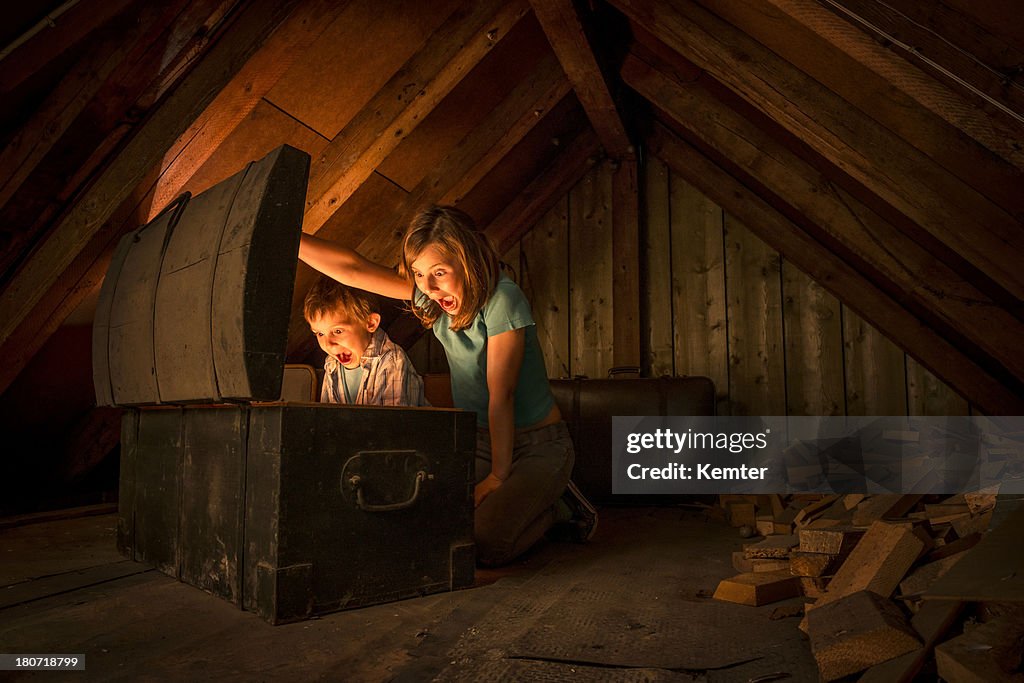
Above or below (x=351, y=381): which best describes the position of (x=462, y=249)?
above

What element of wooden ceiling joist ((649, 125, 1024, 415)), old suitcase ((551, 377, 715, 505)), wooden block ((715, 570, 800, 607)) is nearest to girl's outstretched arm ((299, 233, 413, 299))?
wooden block ((715, 570, 800, 607))

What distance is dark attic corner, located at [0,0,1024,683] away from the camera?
1.30 metres

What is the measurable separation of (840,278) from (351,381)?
2.54 metres

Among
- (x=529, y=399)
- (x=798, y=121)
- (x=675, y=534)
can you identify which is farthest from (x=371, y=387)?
(x=798, y=121)

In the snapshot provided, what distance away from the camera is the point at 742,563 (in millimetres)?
1866

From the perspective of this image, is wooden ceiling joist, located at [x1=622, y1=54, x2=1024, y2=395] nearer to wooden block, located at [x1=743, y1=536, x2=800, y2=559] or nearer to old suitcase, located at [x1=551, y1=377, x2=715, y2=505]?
old suitcase, located at [x1=551, y1=377, x2=715, y2=505]

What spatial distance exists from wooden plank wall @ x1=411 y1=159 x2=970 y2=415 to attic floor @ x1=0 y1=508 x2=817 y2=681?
6.87 feet

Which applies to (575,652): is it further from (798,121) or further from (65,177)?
(65,177)

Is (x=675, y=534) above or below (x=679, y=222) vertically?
below

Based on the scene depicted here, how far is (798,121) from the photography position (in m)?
2.13

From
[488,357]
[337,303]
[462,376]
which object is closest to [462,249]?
[488,357]

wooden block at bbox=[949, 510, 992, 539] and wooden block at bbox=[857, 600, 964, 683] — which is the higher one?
wooden block at bbox=[949, 510, 992, 539]

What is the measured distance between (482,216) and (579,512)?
83.8 inches

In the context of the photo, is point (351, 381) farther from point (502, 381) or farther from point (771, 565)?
point (771, 565)
